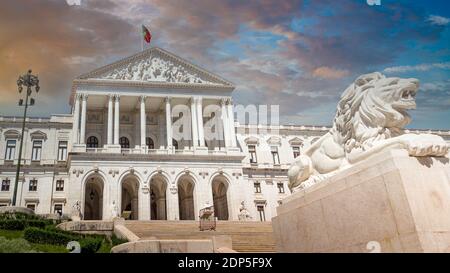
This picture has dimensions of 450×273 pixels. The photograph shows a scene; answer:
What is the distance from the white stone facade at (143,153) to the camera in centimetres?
4181

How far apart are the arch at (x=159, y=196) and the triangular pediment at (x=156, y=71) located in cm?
1156

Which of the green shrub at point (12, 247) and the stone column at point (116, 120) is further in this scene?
the stone column at point (116, 120)

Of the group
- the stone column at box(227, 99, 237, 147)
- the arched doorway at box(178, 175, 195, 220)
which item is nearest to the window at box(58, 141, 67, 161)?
the arched doorway at box(178, 175, 195, 220)

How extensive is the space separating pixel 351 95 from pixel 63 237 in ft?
46.9

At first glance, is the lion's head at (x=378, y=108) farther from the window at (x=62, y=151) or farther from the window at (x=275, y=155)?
the window at (x=275, y=155)

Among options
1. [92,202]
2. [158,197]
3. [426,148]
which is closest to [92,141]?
[92,202]

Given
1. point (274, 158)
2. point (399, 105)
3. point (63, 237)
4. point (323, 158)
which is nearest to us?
point (399, 105)

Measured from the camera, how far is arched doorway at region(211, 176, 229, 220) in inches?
1772

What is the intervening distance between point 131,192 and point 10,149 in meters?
15.3

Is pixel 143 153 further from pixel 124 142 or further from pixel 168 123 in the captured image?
pixel 124 142

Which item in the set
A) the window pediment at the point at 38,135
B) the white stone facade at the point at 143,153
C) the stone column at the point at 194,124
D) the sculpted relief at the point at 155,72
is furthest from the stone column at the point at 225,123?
the window pediment at the point at 38,135
